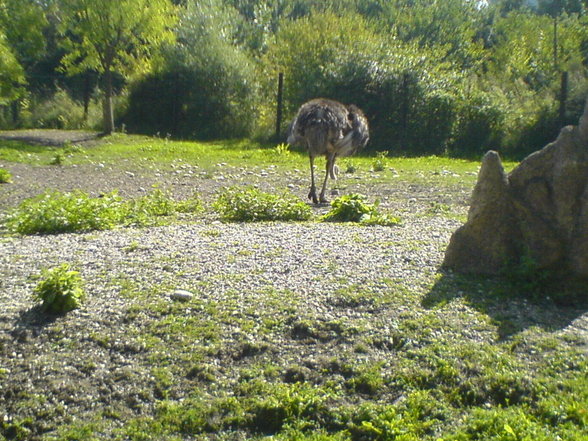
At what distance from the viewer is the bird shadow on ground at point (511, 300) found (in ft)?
17.9

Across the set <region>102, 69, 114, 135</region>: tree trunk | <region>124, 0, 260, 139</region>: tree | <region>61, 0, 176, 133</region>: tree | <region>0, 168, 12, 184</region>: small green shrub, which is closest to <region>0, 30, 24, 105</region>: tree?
<region>61, 0, 176, 133</region>: tree

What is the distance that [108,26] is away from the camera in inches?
899

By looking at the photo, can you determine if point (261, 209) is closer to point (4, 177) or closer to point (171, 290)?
point (171, 290)

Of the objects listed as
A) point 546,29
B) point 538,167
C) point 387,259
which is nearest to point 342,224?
point 387,259

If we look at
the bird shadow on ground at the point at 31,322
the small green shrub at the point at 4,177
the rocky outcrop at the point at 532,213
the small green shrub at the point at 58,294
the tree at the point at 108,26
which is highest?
the tree at the point at 108,26

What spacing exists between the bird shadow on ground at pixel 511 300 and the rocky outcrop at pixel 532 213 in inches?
7.5

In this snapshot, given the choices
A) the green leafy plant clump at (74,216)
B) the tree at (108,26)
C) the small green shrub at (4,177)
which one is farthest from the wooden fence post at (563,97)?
the small green shrub at (4,177)

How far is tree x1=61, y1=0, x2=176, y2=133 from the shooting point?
2262 centimetres

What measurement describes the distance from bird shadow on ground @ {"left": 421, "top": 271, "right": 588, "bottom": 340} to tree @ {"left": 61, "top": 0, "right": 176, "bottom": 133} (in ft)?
62.2

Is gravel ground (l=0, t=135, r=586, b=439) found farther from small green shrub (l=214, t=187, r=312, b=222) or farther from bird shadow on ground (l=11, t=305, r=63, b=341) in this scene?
small green shrub (l=214, t=187, r=312, b=222)

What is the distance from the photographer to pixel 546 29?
38219 mm

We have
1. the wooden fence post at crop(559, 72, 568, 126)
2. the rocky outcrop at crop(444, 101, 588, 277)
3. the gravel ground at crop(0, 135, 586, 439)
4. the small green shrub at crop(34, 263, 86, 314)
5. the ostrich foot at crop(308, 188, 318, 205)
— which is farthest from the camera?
the wooden fence post at crop(559, 72, 568, 126)

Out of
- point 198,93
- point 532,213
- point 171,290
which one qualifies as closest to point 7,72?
point 198,93

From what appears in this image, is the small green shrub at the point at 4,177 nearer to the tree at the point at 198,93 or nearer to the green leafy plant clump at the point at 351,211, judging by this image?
the green leafy plant clump at the point at 351,211
